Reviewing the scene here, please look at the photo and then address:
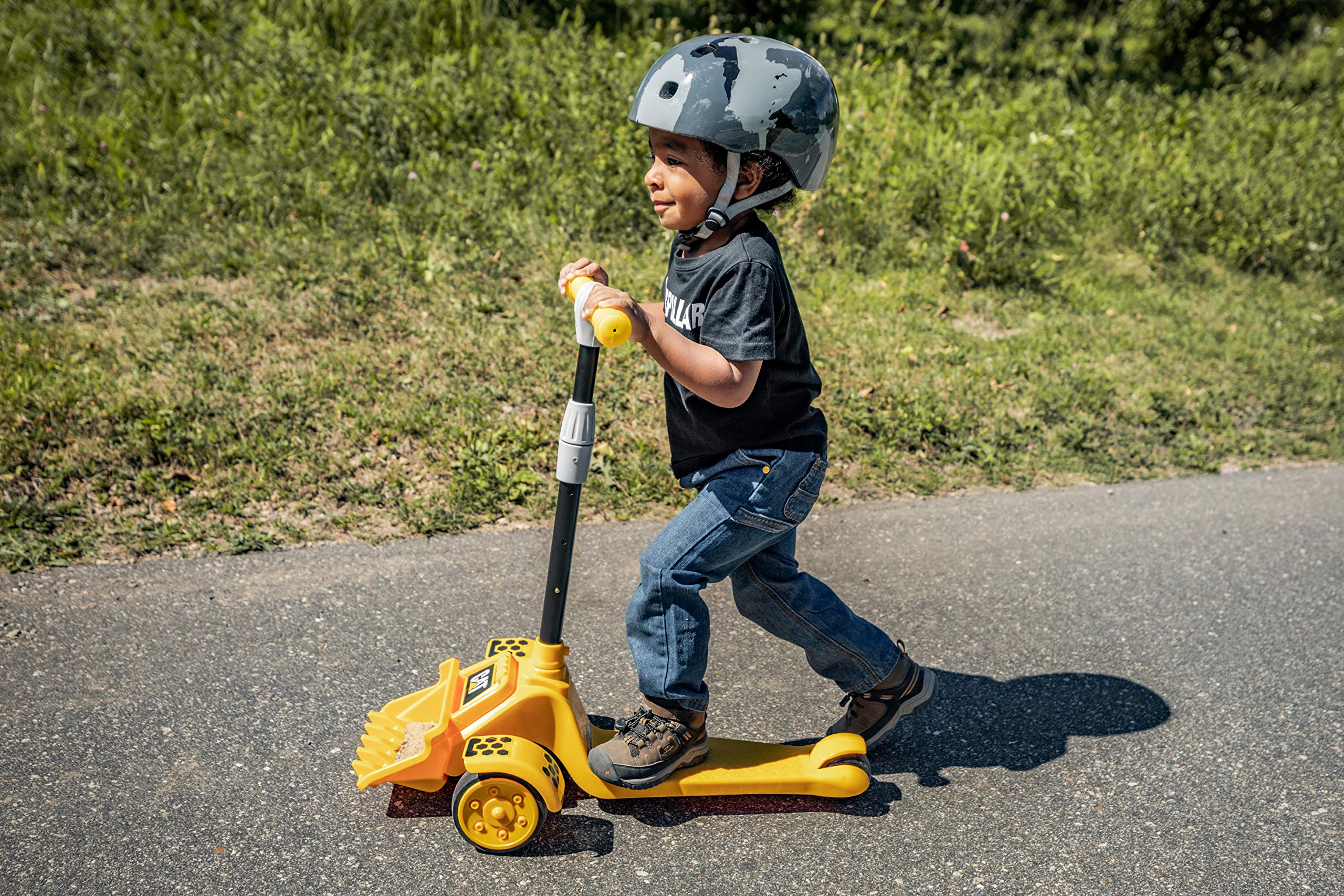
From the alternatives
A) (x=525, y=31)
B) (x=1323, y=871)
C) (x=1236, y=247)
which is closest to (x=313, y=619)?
(x=1323, y=871)

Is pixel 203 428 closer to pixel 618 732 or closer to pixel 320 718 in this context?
pixel 320 718

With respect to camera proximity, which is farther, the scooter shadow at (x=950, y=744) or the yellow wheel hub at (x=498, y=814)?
the scooter shadow at (x=950, y=744)

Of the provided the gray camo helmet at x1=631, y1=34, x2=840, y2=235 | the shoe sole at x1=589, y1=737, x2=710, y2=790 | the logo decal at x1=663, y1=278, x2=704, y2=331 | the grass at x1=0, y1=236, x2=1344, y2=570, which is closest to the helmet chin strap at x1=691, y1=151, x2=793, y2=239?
the gray camo helmet at x1=631, y1=34, x2=840, y2=235

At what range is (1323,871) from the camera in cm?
252

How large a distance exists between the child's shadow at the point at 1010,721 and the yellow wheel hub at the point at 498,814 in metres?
0.89

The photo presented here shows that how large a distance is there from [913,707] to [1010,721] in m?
0.43

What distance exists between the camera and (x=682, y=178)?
7.79 ft

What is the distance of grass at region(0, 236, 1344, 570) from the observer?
4035 millimetres

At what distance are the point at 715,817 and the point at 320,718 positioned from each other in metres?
1.12

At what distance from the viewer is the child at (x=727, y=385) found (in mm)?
2303

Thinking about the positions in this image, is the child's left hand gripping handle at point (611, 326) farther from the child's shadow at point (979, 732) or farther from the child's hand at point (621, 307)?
the child's shadow at point (979, 732)

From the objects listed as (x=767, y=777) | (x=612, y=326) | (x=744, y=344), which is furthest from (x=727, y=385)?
(x=767, y=777)

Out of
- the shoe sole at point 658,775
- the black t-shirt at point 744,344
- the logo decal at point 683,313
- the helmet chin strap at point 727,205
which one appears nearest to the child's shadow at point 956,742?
→ the shoe sole at point 658,775

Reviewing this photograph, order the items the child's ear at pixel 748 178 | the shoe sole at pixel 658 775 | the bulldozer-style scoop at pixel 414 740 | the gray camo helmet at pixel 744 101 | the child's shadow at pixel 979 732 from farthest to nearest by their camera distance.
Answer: the child's shadow at pixel 979 732 < the shoe sole at pixel 658 775 < the bulldozer-style scoop at pixel 414 740 < the child's ear at pixel 748 178 < the gray camo helmet at pixel 744 101
